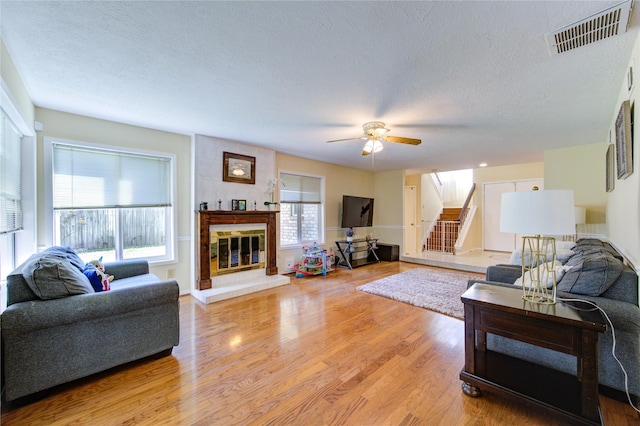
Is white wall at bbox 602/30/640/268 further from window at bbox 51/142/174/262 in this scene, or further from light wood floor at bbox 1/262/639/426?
window at bbox 51/142/174/262

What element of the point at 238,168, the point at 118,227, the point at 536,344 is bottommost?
the point at 536,344

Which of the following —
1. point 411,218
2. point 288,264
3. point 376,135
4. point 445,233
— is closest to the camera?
point 376,135

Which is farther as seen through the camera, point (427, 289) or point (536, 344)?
point (427, 289)

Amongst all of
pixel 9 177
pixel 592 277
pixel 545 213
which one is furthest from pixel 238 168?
pixel 592 277

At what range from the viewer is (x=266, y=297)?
156 inches

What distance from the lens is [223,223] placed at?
421 cm

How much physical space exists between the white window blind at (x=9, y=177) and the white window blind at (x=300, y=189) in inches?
137

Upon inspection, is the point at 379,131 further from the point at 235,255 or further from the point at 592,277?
the point at 235,255

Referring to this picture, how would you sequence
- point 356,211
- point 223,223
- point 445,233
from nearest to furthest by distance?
1. point 223,223
2. point 356,211
3. point 445,233

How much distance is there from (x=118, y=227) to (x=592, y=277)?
4902mm

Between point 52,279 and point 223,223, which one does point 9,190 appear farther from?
point 223,223

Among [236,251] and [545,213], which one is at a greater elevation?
[545,213]

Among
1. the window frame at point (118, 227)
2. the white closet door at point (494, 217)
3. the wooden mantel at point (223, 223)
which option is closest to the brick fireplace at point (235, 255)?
the wooden mantel at point (223, 223)

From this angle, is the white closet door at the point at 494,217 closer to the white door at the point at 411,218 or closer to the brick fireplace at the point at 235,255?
the white door at the point at 411,218
